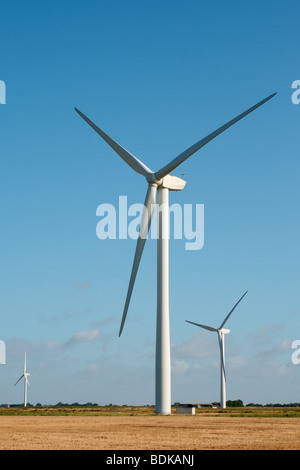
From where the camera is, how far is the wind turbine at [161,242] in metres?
59.2

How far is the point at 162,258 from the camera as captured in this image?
2426 inches

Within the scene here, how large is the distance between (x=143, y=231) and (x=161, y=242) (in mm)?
3441

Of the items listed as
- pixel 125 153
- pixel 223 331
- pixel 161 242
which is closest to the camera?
pixel 161 242

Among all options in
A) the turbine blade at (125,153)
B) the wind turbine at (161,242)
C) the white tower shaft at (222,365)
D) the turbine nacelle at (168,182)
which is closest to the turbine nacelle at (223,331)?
the white tower shaft at (222,365)

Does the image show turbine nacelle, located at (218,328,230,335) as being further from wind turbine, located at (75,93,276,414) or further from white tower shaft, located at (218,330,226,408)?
wind turbine, located at (75,93,276,414)

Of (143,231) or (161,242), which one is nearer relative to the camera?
(143,231)

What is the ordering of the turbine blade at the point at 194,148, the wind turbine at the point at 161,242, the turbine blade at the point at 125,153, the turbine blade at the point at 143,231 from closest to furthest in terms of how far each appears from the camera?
1. the turbine blade at the point at 194,148
2. the turbine blade at the point at 143,231
3. the wind turbine at the point at 161,242
4. the turbine blade at the point at 125,153

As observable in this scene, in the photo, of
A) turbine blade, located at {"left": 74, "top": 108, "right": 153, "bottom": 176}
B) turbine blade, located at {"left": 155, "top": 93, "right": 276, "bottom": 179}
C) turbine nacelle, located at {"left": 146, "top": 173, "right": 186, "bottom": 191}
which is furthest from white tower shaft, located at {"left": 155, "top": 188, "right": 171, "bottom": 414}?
turbine blade, located at {"left": 74, "top": 108, "right": 153, "bottom": 176}

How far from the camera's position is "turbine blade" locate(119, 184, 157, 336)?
185 ft

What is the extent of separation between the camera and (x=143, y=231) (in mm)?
59500

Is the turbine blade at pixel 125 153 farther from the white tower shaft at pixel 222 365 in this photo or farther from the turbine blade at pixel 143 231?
the white tower shaft at pixel 222 365

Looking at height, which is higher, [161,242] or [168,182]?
[168,182]

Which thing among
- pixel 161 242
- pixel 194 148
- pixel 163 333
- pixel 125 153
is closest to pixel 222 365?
pixel 163 333

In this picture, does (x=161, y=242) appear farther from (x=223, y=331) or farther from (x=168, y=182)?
(x=223, y=331)
